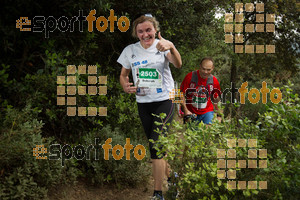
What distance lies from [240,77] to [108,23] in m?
13.2

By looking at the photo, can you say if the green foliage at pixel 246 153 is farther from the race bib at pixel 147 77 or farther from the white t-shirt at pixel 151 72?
the race bib at pixel 147 77

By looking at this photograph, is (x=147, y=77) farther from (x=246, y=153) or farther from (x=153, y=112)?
(x=246, y=153)

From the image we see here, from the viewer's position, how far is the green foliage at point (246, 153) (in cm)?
316

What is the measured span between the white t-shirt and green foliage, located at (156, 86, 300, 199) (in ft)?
2.70

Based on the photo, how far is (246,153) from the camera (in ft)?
10.9

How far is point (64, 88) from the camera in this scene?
4898 mm

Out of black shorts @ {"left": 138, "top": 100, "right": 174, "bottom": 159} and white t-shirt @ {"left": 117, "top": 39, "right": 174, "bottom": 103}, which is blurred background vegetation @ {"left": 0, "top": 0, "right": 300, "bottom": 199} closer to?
black shorts @ {"left": 138, "top": 100, "right": 174, "bottom": 159}

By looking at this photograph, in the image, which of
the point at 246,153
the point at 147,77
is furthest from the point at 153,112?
the point at 246,153

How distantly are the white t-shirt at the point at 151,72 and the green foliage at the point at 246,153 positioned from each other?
2.70 feet

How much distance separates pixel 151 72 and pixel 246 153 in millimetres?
1637

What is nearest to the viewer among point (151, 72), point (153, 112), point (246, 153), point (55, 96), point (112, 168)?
point (246, 153)

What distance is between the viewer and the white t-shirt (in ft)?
13.9

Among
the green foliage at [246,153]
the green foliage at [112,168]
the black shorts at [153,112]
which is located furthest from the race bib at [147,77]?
Answer: the green foliage at [112,168]

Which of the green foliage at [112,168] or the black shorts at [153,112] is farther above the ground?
the black shorts at [153,112]
